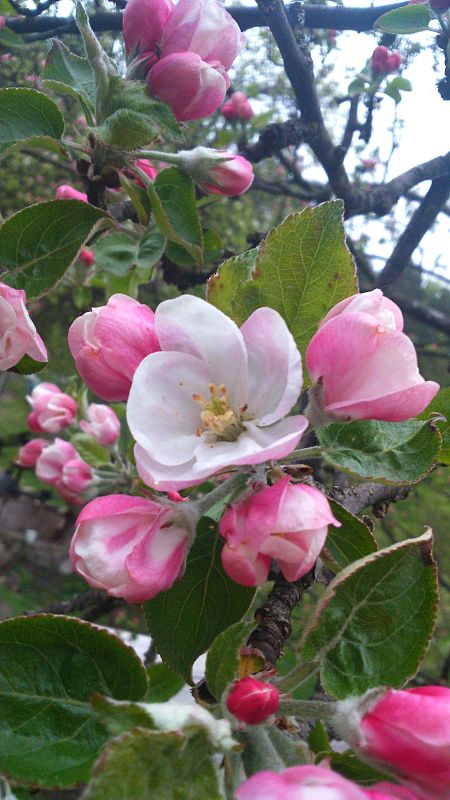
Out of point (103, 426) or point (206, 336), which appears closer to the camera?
point (206, 336)

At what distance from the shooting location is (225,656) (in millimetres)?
422

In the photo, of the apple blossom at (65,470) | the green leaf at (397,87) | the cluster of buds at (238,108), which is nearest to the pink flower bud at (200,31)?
the apple blossom at (65,470)

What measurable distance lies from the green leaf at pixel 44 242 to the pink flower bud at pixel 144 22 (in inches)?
9.4

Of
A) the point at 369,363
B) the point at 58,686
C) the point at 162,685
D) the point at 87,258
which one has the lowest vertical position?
the point at 162,685

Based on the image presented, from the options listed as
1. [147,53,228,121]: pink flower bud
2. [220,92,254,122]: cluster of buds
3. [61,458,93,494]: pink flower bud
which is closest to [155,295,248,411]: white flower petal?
[147,53,228,121]: pink flower bud

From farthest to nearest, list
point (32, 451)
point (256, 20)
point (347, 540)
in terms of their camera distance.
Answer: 1. point (32, 451)
2. point (256, 20)
3. point (347, 540)

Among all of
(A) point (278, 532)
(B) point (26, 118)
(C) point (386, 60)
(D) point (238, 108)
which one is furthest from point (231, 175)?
(D) point (238, 108)

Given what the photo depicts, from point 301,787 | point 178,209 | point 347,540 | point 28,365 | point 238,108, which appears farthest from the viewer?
point 238,108

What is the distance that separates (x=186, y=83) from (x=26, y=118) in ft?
0.70

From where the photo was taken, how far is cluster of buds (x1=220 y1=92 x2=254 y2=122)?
2248mm

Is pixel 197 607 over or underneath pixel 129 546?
underneath

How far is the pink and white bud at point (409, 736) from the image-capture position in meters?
0.38

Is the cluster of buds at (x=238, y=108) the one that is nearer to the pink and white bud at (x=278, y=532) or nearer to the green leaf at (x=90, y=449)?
the green leaf at (x=90, y=449)

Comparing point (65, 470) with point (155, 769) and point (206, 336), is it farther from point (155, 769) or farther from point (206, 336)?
point (155, 769)
